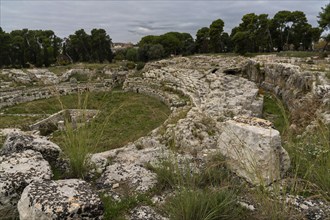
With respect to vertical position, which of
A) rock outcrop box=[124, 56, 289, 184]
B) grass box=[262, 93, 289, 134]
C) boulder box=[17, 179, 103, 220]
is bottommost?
grass box=[262, 93, 289, 134]

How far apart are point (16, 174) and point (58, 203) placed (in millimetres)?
1099

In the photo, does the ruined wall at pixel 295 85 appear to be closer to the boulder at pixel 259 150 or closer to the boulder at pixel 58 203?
the boulder at pixel 259 150

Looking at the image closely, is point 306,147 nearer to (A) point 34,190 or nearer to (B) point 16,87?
(A) point 34,190

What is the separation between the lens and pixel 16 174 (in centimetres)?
391

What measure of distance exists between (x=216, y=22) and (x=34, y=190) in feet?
160

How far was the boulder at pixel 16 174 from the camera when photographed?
11.9ft

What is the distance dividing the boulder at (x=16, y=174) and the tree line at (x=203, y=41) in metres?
35.9

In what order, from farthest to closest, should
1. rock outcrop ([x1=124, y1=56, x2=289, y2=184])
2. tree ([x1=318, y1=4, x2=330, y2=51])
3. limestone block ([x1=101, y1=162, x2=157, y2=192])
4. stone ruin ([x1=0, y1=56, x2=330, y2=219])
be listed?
1. tree ([x1=318, y1=4, x2=330, y2=51])
2. limestone block ([x1=101, y1=162, x2=157, y2=192])
3. rock outcrop ([x1=124, y1=56, x2=289, y2=184])
4. stone ruin ([x1=0, y1=56, x2=330, y2=219])

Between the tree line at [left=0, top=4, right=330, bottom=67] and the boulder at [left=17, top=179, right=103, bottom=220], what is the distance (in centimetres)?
3704

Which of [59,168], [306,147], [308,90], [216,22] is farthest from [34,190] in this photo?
[216,22]

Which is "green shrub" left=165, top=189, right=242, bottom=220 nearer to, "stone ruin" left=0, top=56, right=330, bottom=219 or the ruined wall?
"stone ruin" left=0, top=56, right=330, bottom=219

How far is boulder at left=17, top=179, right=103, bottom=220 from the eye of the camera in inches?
123

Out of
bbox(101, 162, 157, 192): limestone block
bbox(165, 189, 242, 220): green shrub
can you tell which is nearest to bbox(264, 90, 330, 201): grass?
bbox(165, 189, 242, 220): green shrub

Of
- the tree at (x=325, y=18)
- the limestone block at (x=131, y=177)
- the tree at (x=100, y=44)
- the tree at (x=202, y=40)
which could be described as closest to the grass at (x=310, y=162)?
the limestone block at (x=131, y=177)
